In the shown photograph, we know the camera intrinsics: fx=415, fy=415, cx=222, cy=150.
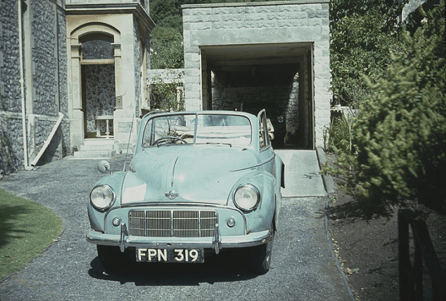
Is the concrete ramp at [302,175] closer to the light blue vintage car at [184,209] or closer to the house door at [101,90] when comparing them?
the light blue vintage car at [184,209]

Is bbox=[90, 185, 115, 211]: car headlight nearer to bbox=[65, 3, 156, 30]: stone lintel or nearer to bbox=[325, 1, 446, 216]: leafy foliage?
bbox=[325, 1, 446, 216]: leafy foliage

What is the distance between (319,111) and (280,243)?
22.8 ft

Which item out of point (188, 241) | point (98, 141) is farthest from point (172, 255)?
point (98, 141)

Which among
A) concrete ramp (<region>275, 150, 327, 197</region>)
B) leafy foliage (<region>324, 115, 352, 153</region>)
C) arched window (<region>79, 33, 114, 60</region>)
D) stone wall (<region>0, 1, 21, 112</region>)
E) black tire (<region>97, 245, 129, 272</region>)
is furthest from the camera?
arched window (<region>79, 33, 114, 60</region>)

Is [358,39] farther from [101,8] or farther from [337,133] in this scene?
[101,8]

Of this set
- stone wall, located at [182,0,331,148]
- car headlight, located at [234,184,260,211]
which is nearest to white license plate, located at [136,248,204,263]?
car headlight, located at [234,184,260,211]

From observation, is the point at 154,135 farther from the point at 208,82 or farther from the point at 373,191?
the point at 208,82

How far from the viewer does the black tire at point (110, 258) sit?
434cm

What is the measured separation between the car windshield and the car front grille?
1389 mm

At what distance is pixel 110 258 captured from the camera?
4.36m

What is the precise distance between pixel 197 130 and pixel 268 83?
677 inches

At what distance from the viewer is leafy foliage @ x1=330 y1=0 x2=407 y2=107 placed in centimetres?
1231

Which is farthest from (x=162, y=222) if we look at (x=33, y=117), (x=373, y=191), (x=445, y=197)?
(x=33, y=117)

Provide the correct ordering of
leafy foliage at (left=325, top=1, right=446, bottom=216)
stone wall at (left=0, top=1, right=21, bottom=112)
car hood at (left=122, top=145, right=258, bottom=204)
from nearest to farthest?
leafy foliage at (left=325, top=1, right=446, bottom=216) → car hood at (left=122, top=145, right=258, bottom=204) → stone wall at (left=0, top=1, right=21, bottom=112)
